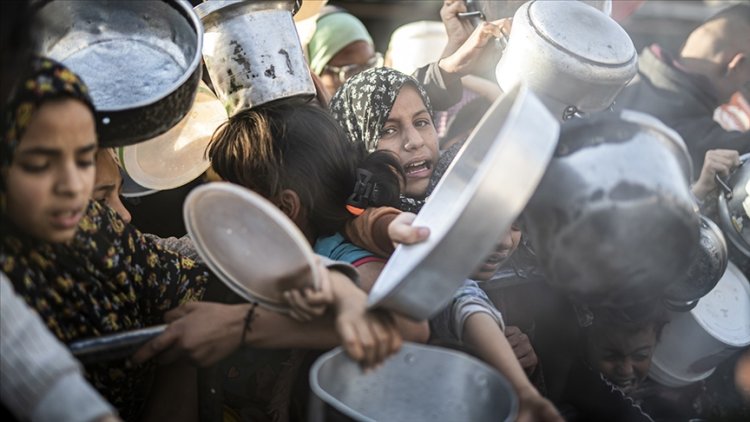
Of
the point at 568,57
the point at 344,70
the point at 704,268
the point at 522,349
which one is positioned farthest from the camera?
the point at 344,70

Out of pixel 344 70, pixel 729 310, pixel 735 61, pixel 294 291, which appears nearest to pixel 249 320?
pixel 294 291

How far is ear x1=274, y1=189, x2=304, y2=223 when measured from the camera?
6.46 feet

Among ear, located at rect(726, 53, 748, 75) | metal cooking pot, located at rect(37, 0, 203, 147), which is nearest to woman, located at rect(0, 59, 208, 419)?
metal cooking pot, located at rect(37, 0, 203, 147)

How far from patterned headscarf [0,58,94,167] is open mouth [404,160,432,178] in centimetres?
123

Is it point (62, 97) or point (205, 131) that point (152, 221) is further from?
point (62, 97)

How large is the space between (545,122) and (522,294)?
4.11 feet

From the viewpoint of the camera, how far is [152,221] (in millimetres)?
2498

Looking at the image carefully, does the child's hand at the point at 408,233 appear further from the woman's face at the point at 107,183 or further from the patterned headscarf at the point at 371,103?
the patterned headscarf at the point at 371,103

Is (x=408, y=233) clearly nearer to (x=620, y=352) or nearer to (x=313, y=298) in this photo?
(x=313, y=298)

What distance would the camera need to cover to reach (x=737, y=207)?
254 centimetres

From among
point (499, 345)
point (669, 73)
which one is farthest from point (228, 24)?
point (669, 73)

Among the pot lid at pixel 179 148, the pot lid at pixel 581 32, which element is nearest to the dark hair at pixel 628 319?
the pot lid at pixel 581 32

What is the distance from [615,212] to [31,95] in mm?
943

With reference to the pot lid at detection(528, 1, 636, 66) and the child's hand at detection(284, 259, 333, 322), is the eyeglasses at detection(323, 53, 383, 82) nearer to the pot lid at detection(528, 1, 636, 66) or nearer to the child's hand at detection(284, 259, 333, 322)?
the pot lid at detection(528, 1, 636, 66)
